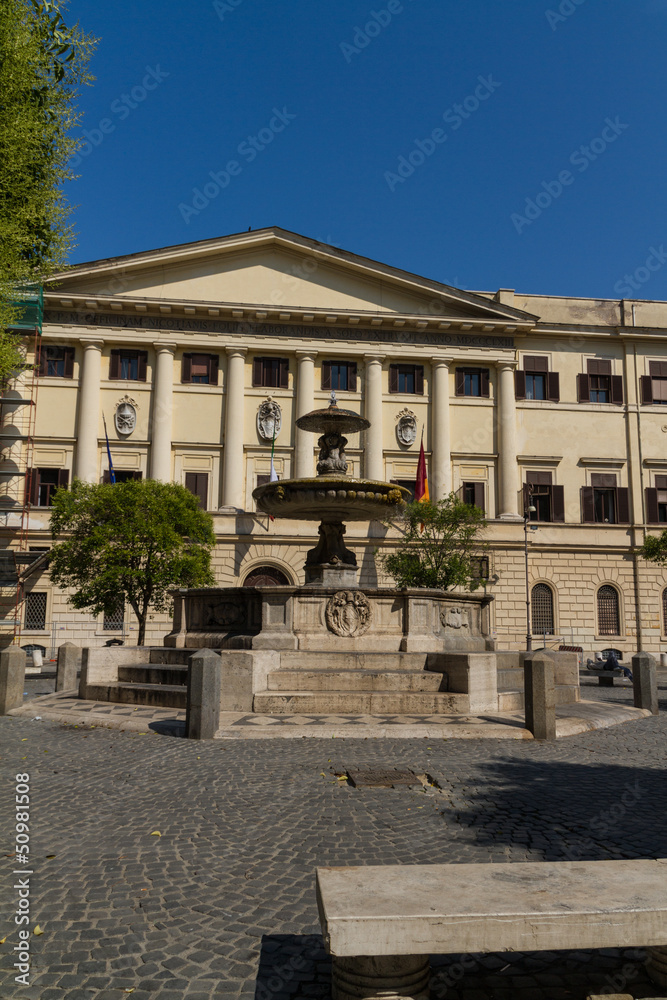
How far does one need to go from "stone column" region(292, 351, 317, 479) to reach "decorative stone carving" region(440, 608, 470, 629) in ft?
60.5

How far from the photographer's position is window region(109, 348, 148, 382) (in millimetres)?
32844

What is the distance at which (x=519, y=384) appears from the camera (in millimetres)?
34781

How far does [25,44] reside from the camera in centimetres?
1139

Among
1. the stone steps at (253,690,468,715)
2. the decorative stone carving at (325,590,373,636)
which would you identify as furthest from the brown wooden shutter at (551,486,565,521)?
the stone steps at (253,690,468,715)

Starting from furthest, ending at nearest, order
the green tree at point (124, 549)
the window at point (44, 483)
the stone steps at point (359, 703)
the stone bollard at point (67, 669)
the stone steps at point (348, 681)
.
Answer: the window at point (44, 483), the green tree at point (124, 549), the stone bollard at point (67, 669), the stone steps at point (348, 681), the stone steps at point (359, 703)

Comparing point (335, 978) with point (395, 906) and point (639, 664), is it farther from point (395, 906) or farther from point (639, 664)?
point (639, 664)

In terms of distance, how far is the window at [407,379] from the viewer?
34375 mm

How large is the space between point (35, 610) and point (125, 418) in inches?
359

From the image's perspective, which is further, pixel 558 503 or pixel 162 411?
pixel 558 503

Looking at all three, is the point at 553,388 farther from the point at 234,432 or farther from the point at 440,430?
the point at 234,432

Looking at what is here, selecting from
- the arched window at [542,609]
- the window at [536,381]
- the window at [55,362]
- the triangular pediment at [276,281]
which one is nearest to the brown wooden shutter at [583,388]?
the window at [536,381]

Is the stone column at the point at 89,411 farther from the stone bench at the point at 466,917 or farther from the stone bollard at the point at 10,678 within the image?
the stone bench at the point at 466,917

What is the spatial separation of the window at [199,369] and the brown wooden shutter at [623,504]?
1967 cm

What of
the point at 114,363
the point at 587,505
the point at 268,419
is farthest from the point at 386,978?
the point at 587,505
